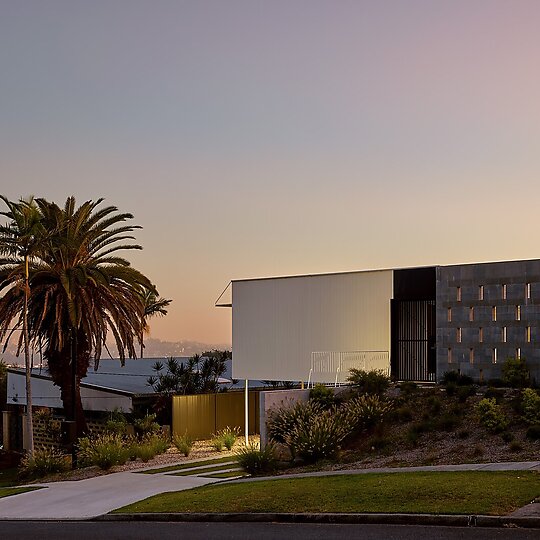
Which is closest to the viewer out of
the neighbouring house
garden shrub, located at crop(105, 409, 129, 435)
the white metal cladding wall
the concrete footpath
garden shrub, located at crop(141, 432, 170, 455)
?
the concrete footpath

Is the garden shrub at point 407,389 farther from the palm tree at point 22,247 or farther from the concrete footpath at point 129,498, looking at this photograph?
the palm tree at point 22,247

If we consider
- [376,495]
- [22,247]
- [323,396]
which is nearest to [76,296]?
[22,247]

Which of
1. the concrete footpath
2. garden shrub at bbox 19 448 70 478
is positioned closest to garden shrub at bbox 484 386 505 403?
the concrete footpath

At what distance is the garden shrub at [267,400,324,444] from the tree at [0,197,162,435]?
33.1ft

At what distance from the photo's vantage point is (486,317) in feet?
110

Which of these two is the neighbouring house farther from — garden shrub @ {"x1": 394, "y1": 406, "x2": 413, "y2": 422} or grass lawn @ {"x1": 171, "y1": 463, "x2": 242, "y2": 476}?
garden shrub @ {"x1": 394, "y1": 406, "x2": 413, "y2": 422}

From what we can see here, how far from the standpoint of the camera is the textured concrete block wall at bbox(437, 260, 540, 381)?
3225 cm

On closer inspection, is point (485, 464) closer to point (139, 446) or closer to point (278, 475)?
point (278, 475)

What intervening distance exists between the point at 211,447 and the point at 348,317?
761 cm

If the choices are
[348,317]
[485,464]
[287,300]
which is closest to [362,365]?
[348,317]

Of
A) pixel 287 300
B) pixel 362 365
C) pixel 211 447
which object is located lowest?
pixel 211 447

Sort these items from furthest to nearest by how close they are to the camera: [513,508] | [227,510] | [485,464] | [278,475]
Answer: [278,475] < [485,464] < [227,510] < [513,508]

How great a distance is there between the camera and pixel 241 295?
4184 centimetres

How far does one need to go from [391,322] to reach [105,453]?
1263 centimetres
